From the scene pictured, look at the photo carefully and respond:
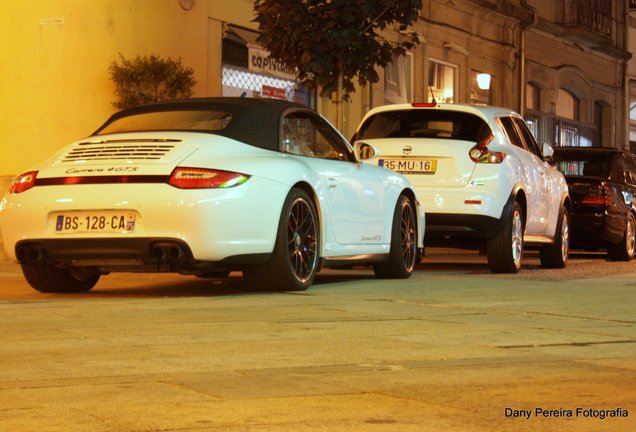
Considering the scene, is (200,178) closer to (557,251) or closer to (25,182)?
(25,182)

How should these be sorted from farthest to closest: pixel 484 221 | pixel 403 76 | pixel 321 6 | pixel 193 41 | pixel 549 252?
pixel 403 76
pixel 193 41
pixel 321 6
pixel 549 252
pixel 484 221

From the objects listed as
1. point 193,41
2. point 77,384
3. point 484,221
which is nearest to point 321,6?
point 193,41

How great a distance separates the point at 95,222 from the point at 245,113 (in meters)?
1.54

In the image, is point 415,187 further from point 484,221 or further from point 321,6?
point 321,6

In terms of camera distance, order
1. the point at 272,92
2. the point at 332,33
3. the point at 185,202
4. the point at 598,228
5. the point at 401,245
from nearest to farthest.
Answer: the point at 185,202
the point at 401,245
the point at 332,33
the point at 598,228
the point at 272,92

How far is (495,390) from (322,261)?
5160 mm

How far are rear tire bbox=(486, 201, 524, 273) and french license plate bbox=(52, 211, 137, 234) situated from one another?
493cm

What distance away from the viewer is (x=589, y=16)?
40875 mm

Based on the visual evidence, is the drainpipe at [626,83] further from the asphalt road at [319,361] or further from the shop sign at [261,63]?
the asphalt road at [319,361]

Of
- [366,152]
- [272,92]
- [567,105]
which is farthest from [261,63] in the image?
[567,105]

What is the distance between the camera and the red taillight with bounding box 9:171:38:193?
9.05 metres

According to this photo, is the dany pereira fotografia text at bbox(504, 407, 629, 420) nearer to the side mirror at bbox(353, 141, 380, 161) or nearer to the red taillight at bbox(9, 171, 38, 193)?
the red taillight at bbox(9, 171, 38, 193)

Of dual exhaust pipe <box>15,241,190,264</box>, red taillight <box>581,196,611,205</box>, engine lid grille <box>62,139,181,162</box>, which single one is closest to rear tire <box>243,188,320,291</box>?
dual exhaust pipe <box>15,241,190,264</box>

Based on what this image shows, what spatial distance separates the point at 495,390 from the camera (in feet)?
15.8
